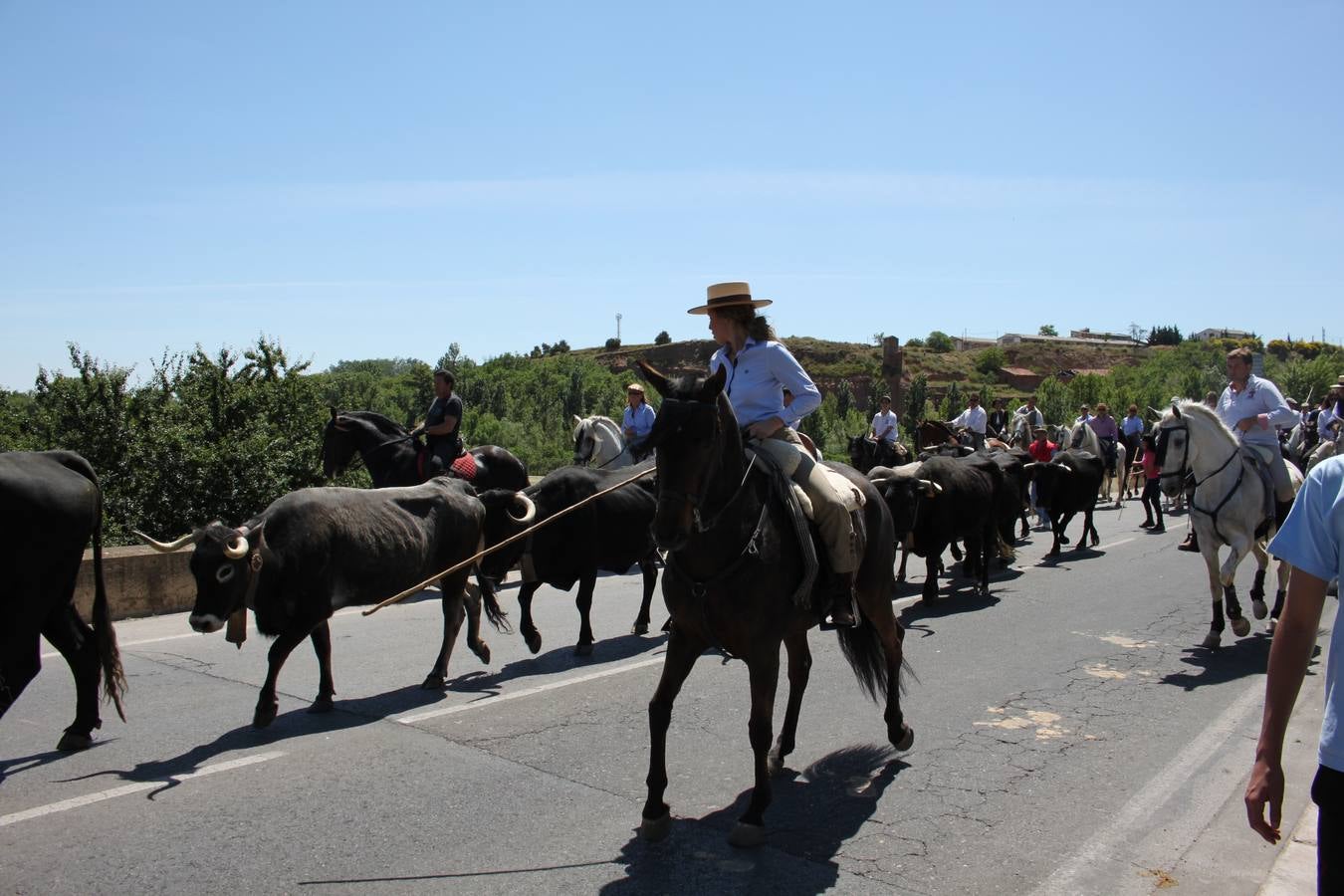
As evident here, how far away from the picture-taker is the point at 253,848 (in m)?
4.84

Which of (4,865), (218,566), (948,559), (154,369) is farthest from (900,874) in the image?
(154,369)

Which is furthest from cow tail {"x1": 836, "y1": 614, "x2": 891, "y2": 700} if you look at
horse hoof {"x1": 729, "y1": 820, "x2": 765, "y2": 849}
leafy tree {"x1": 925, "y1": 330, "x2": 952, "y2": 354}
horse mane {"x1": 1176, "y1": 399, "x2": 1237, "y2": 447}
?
leafy tree {"x1": 925, "y1": 330, "x2": 952, "y2": 354}

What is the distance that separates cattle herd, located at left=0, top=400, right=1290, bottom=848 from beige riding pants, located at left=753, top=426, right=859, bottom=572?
838 millimetres

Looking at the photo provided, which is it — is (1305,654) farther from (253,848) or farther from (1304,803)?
(253,848)

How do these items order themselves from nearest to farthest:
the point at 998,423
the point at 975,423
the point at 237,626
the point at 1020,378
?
the point at 237,626 → the point at 975,423 → the point at 998,423 → the point at 1020,378

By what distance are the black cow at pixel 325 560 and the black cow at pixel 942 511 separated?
5.09 metres

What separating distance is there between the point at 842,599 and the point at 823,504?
22.3 inches

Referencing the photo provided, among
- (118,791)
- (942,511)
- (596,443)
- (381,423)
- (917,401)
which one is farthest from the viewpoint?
(917,401)

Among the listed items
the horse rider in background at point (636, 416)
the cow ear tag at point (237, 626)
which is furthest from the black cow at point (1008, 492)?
the cow ear tag at point (237, 626)

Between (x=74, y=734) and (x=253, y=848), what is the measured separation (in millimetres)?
2184

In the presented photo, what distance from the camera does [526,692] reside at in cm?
775

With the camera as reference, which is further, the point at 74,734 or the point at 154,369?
the point at 154,369

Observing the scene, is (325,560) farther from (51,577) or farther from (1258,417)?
(1258,417)

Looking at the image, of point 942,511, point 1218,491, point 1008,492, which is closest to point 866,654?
point 1218,491
